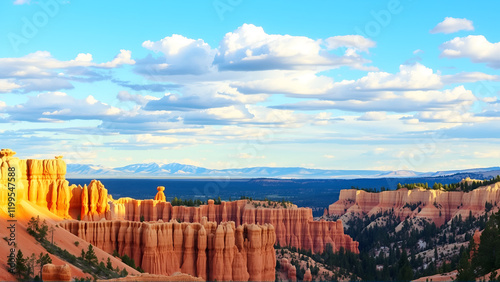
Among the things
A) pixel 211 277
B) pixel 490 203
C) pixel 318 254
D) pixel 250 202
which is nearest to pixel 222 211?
pixel 250 202

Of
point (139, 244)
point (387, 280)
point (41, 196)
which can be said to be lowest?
point (387, 280)

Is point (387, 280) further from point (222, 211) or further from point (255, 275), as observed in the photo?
point (222, 211)

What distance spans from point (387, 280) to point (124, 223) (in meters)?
45.0

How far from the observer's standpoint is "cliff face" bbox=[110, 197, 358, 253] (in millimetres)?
144250

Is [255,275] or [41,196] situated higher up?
[41,196]

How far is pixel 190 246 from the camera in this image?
10062 centimetres

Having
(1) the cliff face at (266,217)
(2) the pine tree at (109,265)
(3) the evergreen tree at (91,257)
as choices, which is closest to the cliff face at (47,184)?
(2) the pine tree at (109,265)

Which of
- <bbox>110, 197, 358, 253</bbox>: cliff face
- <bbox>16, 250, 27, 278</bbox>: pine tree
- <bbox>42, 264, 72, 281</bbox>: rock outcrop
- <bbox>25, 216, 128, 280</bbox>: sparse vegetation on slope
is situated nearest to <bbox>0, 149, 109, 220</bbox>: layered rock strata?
<bbox>25, 216, 128, 280</bbox>: sparse vegetation on slope

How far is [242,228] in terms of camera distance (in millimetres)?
104438

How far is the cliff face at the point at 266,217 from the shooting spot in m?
144

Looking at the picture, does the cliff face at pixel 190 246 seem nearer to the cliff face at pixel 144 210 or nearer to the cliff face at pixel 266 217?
the cliff face at pixel 144 210

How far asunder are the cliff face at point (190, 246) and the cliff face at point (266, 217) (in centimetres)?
3919

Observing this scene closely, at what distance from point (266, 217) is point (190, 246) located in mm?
54526

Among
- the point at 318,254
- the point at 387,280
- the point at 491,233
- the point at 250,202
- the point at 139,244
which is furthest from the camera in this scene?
the point at 250,202
